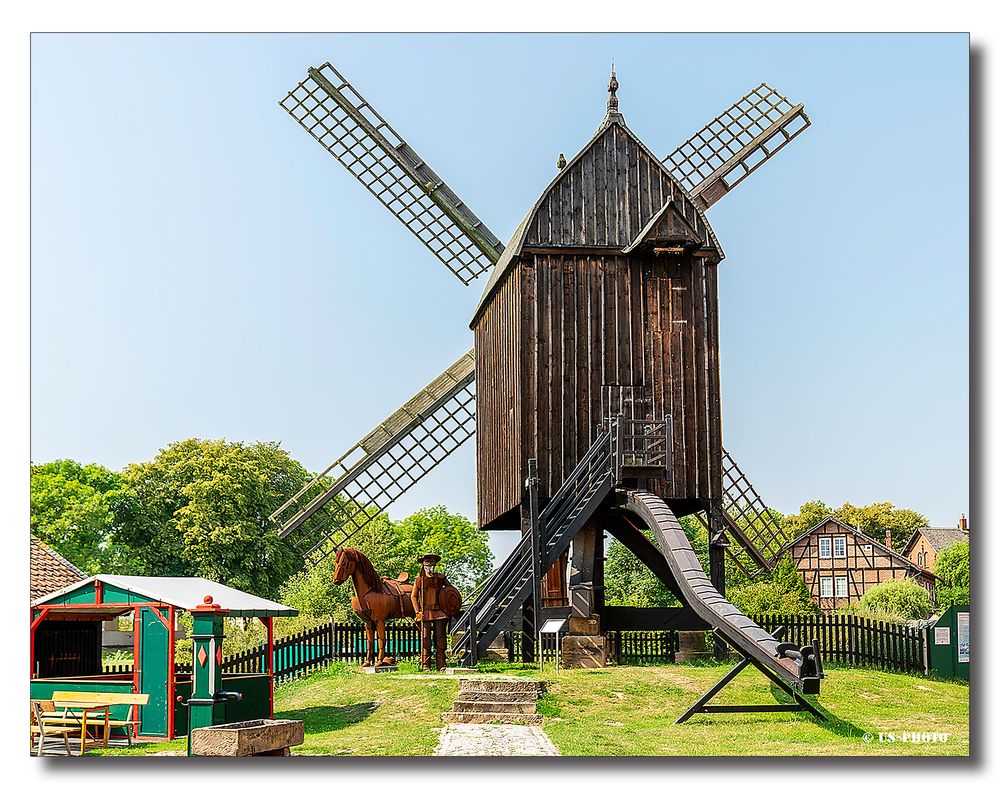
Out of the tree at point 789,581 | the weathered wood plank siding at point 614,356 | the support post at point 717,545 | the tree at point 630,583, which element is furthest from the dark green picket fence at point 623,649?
the tree at point 630,583

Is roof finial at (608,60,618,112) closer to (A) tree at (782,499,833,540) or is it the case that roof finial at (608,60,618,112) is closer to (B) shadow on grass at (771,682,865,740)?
(B) shadow on grass at (771,682,865,740)

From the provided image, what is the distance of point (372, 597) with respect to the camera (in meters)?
18.5

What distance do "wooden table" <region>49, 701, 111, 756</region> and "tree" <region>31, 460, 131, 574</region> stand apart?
11353 millimetres

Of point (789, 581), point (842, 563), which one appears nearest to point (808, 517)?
point (842, 563)

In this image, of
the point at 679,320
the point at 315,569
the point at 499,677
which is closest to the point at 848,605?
→ the point at 315,569

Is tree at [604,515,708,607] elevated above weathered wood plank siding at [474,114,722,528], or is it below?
below

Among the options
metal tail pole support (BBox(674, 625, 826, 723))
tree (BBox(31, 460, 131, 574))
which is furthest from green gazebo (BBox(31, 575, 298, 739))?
tree (BBox(31, 460, 131, 574))

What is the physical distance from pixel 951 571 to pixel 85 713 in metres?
24.1

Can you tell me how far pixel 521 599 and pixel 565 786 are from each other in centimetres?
430

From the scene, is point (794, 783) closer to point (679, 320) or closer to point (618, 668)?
point (618, 668)

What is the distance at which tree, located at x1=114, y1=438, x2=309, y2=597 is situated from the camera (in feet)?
105

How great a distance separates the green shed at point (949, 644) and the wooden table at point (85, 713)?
1098cm

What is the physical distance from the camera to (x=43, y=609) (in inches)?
573

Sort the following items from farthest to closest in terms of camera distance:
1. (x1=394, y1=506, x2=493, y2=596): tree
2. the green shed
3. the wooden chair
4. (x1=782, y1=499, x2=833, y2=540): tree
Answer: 1. (x1=782, y1=499, x2=833, y2=540): tree
2. (x1=394, y1=506, x2=493, y2=596): tree
3. the green shed
4. the wooden chair
